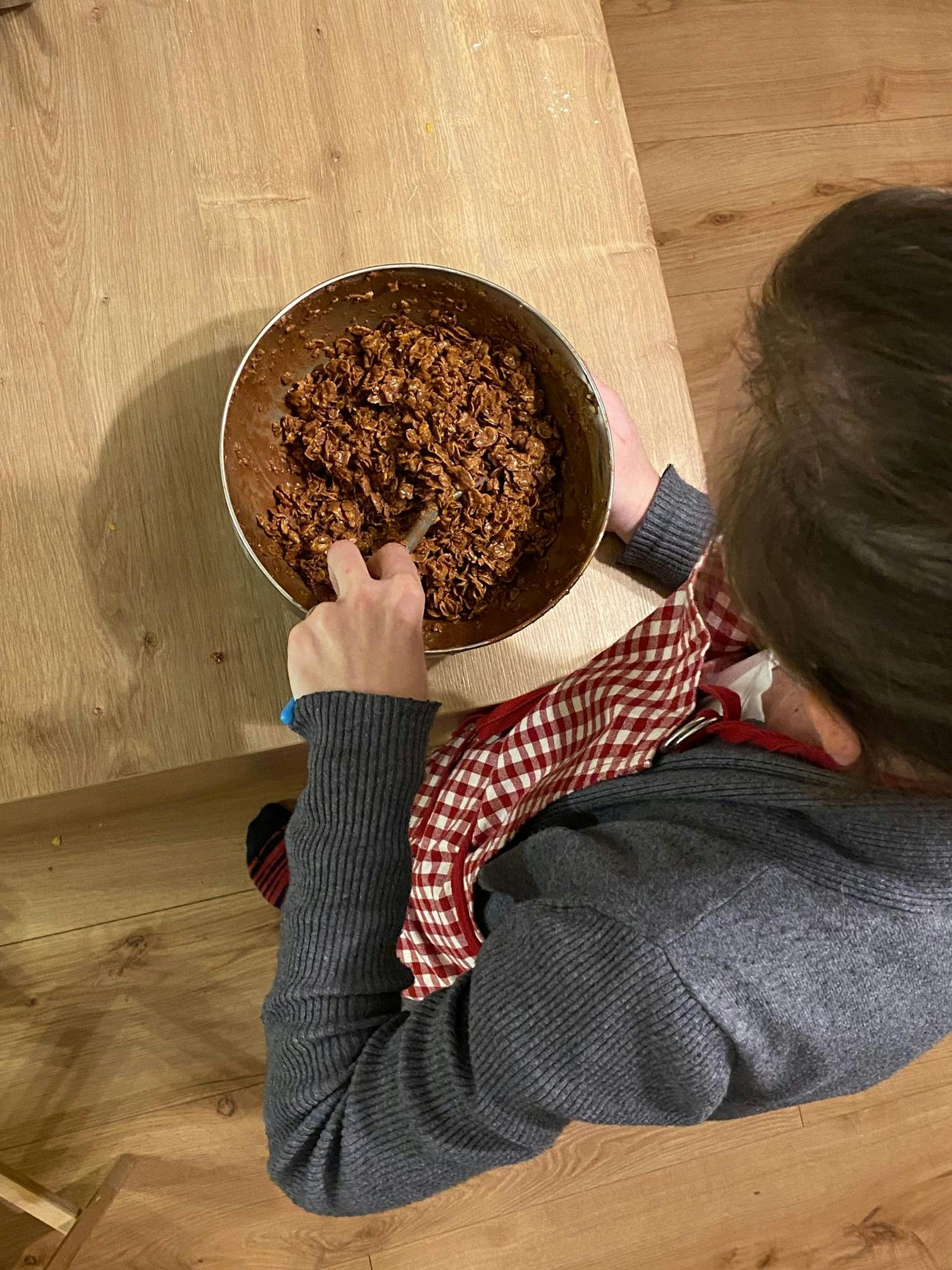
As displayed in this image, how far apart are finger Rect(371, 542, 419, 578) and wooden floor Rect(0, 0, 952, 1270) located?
524 millimetres

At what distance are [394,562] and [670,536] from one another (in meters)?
0.23

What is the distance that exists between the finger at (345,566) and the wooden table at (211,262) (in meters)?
0.08

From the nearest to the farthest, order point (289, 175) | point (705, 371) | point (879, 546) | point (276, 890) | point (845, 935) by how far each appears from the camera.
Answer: point (879, 546) → point (845, 935) → point (289, 175) → point (276, 890) → point (705, 371)

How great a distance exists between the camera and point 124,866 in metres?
1.14

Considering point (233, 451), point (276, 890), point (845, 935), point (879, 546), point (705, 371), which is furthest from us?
point (705, 371)

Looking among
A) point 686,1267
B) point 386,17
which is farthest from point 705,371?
point 686,1267

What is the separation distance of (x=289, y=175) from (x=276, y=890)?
2.55ft

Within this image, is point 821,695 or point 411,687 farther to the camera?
point 411,687

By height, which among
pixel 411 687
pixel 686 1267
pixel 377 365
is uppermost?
pixel 377 365

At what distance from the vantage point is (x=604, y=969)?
1.66 ft

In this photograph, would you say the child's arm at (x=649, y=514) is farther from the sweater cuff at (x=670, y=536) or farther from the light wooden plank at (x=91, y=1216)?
the light wooden plank at (x=91, y=1216)

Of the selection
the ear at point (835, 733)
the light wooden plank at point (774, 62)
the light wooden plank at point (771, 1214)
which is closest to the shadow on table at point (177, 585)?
the ear at point (835, 733)

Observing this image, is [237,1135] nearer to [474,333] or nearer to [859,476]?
[474,333]

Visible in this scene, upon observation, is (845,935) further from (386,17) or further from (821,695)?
(386,17)
